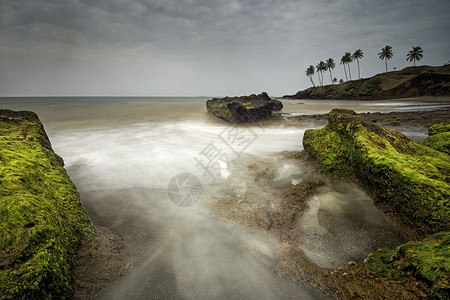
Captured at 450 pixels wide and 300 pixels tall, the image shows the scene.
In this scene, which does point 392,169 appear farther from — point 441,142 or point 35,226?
point 35,226

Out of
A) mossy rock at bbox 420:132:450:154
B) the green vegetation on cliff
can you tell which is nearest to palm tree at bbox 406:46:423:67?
the green vegetation on cliff

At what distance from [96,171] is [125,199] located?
236 centimetres

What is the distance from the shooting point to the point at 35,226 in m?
1.90

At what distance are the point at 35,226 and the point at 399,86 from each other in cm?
6144

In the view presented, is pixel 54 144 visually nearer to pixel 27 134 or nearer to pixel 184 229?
pixel 27 134

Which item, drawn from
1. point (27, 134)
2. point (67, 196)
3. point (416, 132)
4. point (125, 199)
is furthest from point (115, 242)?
point (416, 132)

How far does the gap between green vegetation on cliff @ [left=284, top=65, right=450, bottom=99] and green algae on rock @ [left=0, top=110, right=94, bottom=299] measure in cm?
5704

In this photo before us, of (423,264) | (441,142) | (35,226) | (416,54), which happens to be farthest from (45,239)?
(416,54)

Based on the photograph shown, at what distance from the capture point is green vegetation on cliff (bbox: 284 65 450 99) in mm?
39031

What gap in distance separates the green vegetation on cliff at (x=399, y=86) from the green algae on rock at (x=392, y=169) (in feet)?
168

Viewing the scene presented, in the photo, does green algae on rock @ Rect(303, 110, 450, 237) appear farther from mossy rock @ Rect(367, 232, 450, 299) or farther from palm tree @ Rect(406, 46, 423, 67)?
palm tree @ Rect(406, 46, 423, 67)

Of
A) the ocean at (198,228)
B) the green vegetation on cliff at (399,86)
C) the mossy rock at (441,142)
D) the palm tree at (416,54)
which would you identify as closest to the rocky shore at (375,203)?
the ocean at (198,228)

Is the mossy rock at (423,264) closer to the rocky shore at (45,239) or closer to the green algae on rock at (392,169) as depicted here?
the green algae on rock at (392,169)

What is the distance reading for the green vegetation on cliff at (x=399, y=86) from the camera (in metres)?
39.0
